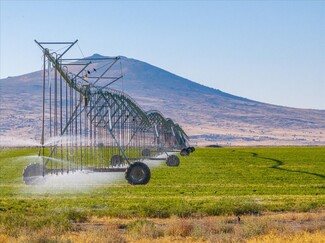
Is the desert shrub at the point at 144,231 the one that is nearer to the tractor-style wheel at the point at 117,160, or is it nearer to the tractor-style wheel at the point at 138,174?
the tractor-style wheel at the point at 138,174

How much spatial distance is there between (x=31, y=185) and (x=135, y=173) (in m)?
5.02

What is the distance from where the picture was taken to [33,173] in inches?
1251

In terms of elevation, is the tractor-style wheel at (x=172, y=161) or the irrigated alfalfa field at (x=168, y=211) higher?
the tractor-style wheel at (x=172, y=161)

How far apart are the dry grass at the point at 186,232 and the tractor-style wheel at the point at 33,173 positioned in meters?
9.28

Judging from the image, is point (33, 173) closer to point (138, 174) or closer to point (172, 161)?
point (138, 174)

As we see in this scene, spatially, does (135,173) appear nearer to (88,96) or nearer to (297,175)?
(88,96)

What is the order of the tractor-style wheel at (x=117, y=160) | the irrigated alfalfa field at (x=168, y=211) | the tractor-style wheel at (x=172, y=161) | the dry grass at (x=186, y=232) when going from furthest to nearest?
the tractor-style wheel at (x=172, y=161) → the tractor-style wheel at (x=117, y=160) → the irrigated alfalfa field at (x=168, y=211) → the dry grass at (x=186, y=232)

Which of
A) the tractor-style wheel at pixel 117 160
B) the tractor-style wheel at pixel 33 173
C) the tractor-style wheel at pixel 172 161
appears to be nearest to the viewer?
the tractor-style wheel at pixel 33 173

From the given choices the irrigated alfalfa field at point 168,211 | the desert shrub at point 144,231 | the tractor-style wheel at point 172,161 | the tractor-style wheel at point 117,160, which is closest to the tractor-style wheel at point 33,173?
the irrigated alfalfa field at point 168,211

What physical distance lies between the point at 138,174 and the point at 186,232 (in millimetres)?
13724

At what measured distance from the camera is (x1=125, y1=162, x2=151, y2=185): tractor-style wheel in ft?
108

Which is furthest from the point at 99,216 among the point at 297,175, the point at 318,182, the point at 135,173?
the point at 297,175

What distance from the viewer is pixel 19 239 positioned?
1772cm

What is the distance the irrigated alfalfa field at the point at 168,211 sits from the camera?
19.0m
